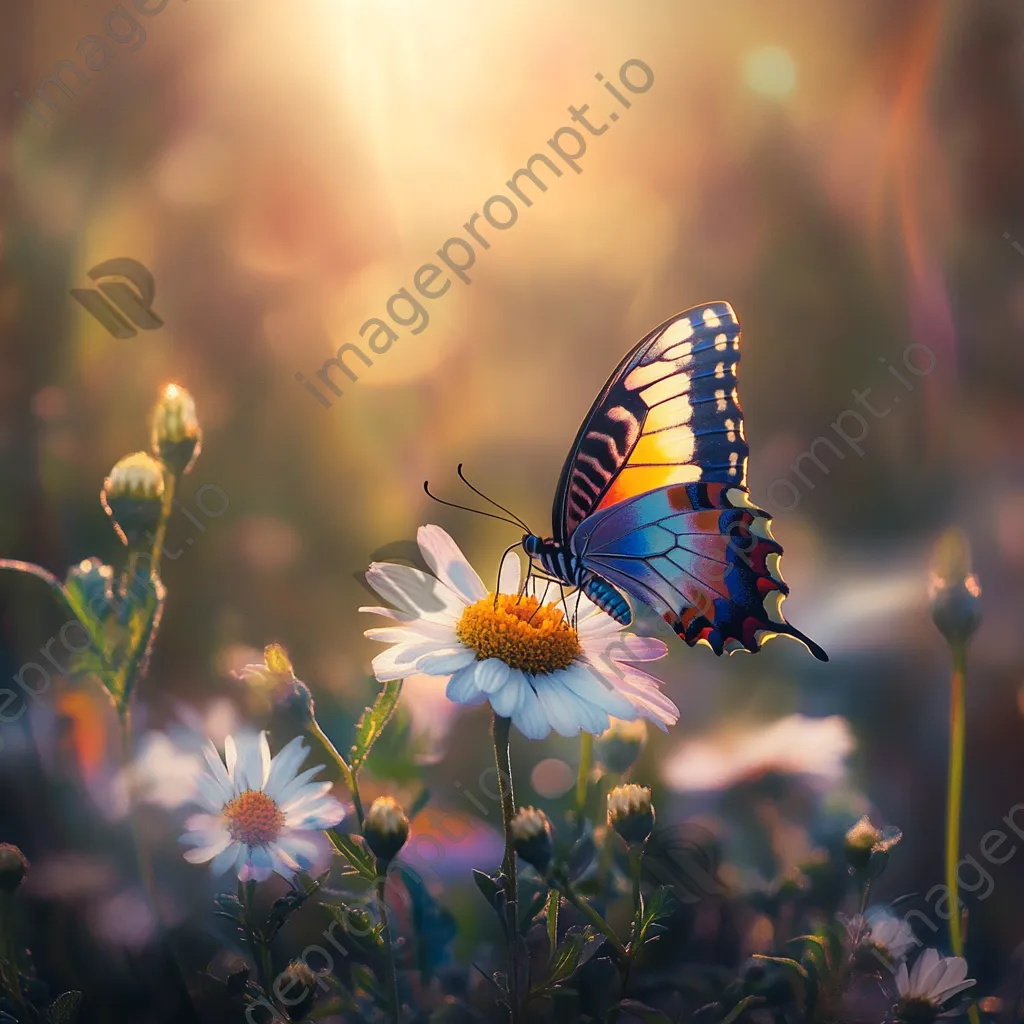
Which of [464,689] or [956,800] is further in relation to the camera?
[956,800]

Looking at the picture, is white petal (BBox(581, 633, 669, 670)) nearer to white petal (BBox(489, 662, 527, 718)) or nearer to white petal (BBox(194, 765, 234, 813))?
white petal (BBox(489, 662, 527, 718))

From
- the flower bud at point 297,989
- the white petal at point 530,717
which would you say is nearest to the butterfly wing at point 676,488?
the white petal at point 530,717

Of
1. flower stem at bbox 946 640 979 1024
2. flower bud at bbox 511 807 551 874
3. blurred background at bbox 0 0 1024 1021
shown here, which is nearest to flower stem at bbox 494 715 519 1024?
flower bud at bbox 511 807 551 874

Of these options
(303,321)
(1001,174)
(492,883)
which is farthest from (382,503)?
(1001,174)

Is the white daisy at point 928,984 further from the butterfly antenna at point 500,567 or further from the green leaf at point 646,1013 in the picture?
the butterfly antenna at point 500,567

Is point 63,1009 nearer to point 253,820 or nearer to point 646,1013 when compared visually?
point 253,820

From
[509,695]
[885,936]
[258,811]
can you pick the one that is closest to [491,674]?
[509,695]
